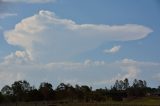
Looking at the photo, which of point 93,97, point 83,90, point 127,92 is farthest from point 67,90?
point 127,92

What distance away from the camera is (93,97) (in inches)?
4665

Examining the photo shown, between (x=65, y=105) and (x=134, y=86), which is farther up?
(x=134, y=86)

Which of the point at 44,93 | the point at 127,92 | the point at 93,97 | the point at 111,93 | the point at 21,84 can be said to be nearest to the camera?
the point at 93,97

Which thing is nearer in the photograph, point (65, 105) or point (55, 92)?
point (65, 105)

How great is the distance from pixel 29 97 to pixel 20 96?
3955 millimetres

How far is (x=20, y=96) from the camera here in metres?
128

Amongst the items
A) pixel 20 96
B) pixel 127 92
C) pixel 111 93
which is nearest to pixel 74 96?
pixel 20 96

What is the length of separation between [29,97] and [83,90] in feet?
50.3

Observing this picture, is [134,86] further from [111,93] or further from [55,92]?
[55,92]

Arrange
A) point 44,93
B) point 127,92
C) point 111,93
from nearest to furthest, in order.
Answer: point 44,93
point 111,93
point 127,92

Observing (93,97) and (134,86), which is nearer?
(93,97)

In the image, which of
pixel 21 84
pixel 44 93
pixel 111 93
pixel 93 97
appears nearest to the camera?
pixel 93 97

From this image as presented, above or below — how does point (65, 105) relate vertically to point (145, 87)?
below

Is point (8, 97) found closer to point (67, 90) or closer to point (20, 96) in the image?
point (20, 96)
